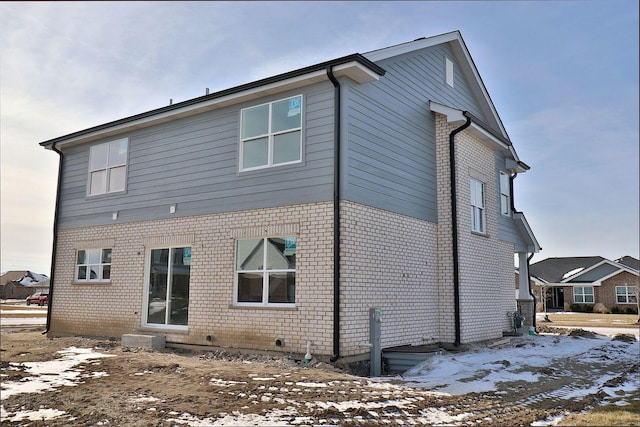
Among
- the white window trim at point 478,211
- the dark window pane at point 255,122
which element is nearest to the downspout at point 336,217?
the dark window pane at point 255,122

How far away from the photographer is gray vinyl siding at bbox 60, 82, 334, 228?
11320mm

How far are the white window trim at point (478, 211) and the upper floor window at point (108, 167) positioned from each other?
9.52 metres

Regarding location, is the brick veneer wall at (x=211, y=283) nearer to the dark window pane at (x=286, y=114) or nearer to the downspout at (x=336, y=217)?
the downspout at (x=336, y=217)

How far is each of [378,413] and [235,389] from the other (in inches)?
87.1

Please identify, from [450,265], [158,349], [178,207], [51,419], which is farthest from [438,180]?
[51,419]

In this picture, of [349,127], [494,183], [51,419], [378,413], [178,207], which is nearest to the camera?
[51,419]

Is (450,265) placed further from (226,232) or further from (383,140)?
(226,232)

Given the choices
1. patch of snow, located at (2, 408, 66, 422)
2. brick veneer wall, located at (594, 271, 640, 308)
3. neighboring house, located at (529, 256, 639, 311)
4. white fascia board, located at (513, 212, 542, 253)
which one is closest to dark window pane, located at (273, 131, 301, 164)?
patch of snow, located at (2, 408, 66, 422)

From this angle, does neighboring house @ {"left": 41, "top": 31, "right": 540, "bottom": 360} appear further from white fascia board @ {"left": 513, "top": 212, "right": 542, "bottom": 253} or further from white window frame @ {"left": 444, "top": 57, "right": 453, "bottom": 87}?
white fascia board @ {"left": 513, "top": 212, "right": 542, "bottom": 253}

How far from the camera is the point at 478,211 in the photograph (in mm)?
15453

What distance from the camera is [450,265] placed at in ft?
45.1

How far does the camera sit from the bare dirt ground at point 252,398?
6.42m

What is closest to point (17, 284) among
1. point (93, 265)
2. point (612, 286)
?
point (93, 265)

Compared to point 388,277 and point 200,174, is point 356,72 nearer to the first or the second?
point 388,277
